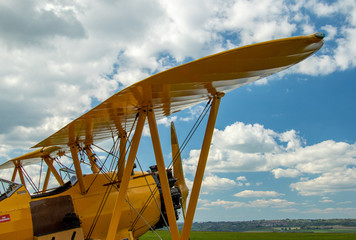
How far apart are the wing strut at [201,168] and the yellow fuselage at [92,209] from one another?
117 centimetres

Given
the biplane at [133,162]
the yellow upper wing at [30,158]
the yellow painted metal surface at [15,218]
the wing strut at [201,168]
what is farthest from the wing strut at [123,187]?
the yellow upper wing at [30,158]

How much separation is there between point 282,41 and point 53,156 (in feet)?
51.7

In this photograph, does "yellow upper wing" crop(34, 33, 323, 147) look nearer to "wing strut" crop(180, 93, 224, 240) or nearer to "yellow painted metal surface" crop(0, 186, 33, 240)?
"wing strut" crop(180, 93, 224, 240)

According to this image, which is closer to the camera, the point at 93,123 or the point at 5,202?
the point at 5,202

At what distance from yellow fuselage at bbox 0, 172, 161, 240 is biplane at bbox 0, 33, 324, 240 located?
0.08 feet

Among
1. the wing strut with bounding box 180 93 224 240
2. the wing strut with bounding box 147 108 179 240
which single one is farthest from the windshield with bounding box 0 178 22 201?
the wing strut with bounding box 180 93 224 240

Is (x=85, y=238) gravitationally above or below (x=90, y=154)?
below

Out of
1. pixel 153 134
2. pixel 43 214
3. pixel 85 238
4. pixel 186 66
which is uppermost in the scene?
pixel 186 66

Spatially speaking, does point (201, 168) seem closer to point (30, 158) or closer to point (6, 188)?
point (6, 188)

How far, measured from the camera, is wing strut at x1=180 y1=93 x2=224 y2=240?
7706 millimetres

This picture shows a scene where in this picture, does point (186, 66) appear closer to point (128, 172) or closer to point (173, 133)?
point (128, 172)

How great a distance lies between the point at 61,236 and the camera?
842 centimetres

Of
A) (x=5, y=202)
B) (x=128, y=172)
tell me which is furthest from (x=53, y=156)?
(x=128, y=172)

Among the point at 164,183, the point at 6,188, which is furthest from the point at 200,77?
the point at 6,188
